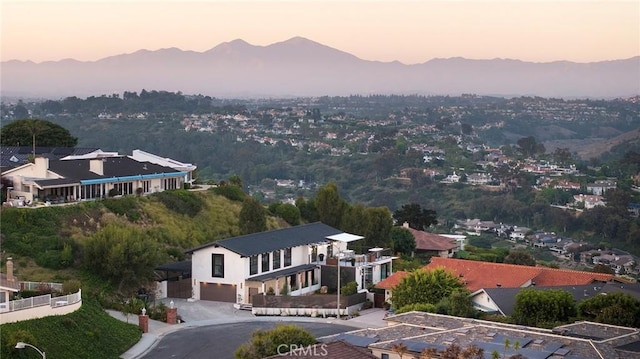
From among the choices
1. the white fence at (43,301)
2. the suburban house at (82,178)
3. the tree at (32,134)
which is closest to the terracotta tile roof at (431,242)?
the suburban house at (82,178)

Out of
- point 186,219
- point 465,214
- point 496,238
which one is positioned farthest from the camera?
point 465,214

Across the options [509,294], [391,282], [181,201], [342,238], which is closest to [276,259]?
[342,238]

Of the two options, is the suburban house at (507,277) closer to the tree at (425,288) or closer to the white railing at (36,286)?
the tree at (425,288)

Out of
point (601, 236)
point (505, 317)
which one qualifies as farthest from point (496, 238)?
point (505, 317)

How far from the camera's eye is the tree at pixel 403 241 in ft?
179

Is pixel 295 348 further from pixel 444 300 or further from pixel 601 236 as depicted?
pixel 601 236

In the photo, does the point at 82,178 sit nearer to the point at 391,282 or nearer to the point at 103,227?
the point at 103,227

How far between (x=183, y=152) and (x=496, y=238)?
58.3m

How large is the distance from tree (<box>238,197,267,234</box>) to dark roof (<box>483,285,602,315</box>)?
15509 millimetres

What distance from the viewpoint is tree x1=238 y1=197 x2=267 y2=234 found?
164ft

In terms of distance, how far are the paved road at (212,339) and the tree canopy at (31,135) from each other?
2565cm

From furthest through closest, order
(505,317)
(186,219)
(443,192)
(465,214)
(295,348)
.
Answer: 1. (443,192)
2. (465,214)
3. (186,219)
4. (505,317)
5. (295,348)

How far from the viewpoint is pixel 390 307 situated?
131 ft

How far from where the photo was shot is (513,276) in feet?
138
